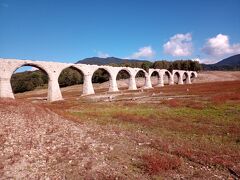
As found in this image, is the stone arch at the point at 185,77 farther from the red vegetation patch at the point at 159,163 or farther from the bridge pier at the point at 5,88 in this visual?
the red vegetation patch at the point at 159,163

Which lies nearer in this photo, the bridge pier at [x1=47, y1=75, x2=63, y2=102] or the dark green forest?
the bridge pier at [x1=47, y1=75, x2=63, y2=102]

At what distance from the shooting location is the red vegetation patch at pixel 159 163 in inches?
445

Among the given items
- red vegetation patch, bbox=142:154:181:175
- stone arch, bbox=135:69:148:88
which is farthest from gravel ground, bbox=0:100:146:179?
stone arch, bbox=135:69:148:88

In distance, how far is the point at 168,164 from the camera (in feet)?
38.8

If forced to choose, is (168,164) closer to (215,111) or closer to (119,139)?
(119,139)

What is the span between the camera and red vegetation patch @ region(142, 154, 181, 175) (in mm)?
11312

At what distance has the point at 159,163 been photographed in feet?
39.2

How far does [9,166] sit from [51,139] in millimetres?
4475

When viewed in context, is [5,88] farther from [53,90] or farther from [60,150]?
[60,150]

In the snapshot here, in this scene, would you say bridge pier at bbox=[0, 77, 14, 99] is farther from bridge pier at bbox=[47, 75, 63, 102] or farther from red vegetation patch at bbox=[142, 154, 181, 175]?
red vegetation patch at bbox=[142, 154, 181, 175]

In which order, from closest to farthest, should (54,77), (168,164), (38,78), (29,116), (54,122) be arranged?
(168,164), (54,122), (29,116), (54,77), (38,78)

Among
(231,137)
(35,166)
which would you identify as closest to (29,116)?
(35,166)

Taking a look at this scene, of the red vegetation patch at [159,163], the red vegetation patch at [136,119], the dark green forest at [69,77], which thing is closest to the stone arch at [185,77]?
the dark green forest at [69,77]

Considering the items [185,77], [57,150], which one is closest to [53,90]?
[57,150]
